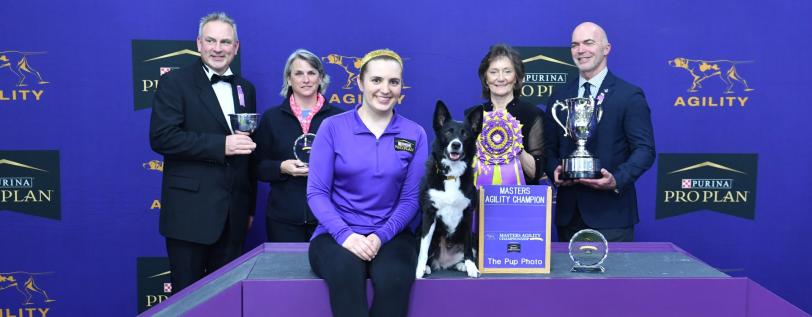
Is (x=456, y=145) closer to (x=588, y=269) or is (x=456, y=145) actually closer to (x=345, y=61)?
(x=588, y=269)

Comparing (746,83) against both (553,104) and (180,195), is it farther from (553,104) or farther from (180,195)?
(180,195)

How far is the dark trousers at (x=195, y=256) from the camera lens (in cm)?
276

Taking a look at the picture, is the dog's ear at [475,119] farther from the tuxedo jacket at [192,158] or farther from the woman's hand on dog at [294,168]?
the tuxedo jacket at [192,158]

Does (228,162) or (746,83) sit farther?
(746,83)

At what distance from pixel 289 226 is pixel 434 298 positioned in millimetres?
1258

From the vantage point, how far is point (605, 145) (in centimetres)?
267

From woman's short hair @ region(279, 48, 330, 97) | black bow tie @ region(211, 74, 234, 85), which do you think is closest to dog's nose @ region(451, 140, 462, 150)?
woman's short hair @ region(279, 48, 330, 97)

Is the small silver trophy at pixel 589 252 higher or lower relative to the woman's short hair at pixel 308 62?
lower

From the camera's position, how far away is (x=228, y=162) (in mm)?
2781

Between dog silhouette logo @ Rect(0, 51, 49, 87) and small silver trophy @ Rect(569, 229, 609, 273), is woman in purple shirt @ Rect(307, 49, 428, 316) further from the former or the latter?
dog silhouette logo @ Rect(0, 51, 49, 87)

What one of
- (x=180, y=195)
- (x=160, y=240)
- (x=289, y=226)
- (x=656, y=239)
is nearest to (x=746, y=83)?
(x=656, y=239)

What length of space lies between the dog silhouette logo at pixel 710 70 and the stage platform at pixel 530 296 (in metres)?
2.11

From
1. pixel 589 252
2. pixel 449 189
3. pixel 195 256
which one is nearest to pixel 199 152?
pixel 195 256

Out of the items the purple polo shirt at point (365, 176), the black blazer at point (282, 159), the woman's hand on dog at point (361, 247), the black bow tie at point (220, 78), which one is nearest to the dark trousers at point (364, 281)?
the woman's hand on dog at point (361, 247)
